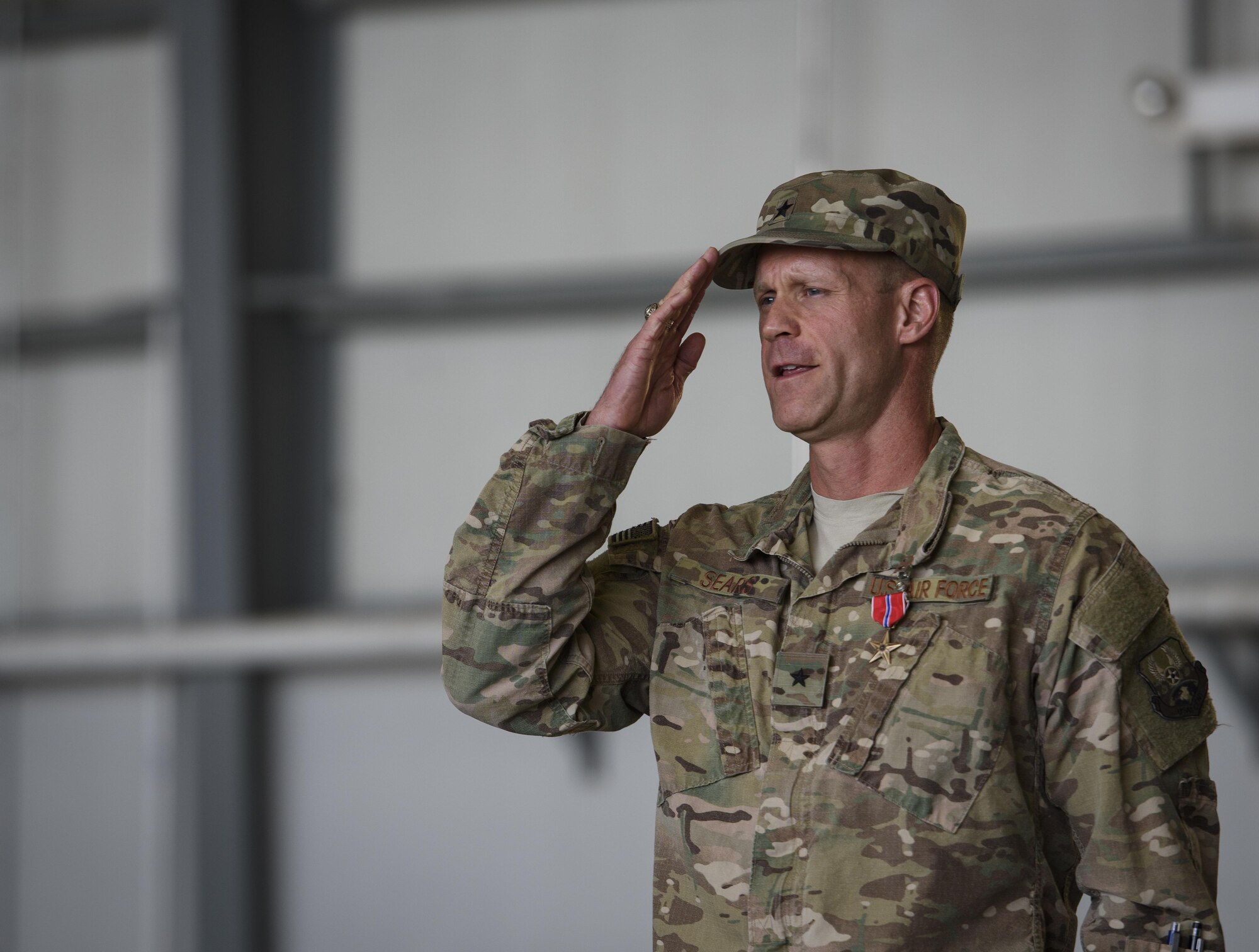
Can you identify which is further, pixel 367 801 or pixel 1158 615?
pixel 367 801

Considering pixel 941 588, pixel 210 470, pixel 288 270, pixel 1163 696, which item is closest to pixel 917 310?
pixel 941 588

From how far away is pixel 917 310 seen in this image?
6.54ft

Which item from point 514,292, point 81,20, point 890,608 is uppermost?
point 81,20

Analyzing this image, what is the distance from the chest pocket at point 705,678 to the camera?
1.86m

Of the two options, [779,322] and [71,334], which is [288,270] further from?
[779,322]

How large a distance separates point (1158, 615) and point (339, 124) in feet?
14.9

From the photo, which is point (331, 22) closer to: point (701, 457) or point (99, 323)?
point (99, 323)

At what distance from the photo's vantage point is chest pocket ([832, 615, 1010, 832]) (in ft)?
5.55

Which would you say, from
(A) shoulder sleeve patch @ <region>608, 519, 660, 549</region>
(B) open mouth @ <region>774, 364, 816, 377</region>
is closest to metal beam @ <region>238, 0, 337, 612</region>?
(A) shoulder sleeve patch @ <region>608, 519, 660, 549</region>

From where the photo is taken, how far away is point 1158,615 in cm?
176

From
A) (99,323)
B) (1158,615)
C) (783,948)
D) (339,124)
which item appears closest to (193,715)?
(99,323)

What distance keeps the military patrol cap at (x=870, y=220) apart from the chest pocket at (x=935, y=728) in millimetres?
573

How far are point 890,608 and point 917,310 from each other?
1.63 ft

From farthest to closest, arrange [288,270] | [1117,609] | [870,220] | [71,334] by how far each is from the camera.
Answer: [71,334], [288,270], [870,220], [1117,609]
